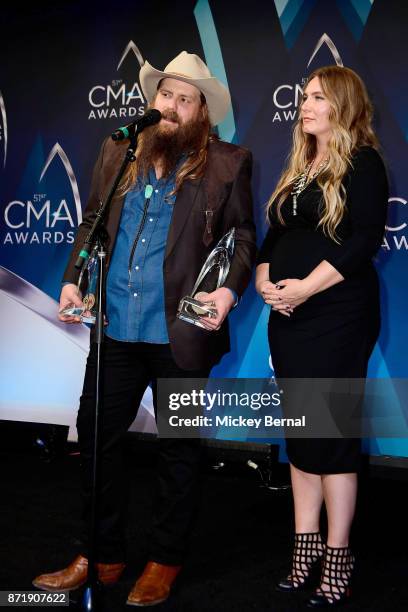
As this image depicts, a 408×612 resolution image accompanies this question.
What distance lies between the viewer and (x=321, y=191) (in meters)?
2.33

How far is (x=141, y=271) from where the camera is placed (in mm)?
2322

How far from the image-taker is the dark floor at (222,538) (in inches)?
92.7

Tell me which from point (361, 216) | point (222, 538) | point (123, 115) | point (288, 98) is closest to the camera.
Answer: point (361, 216)

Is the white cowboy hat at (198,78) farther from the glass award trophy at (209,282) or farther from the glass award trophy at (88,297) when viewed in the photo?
the glass award trophy at (88,297)

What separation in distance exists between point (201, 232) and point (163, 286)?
223 mm

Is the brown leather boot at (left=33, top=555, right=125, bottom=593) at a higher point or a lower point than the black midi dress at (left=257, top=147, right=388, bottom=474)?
lower

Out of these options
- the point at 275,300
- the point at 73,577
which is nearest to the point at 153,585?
the point at 73,577

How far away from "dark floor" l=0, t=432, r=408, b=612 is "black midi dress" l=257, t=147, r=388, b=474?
510 mm

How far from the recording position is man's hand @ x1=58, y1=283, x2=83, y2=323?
2211 mm

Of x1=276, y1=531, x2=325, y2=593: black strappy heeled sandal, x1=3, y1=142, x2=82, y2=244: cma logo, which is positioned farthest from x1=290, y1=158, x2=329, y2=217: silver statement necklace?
x1=3, y1=142, x2=82, y2=244: cma logo

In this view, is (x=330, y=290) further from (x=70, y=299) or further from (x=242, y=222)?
(x=70, y=299)

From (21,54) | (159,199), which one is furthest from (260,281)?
(21,54)

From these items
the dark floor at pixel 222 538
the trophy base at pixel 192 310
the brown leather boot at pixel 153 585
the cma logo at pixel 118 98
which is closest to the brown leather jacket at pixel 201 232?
the trophy base at pixel 192 310

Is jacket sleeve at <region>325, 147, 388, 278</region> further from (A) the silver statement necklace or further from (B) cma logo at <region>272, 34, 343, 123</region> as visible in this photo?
(B) cma logo at <region>272, 34, 343, 123</region>
